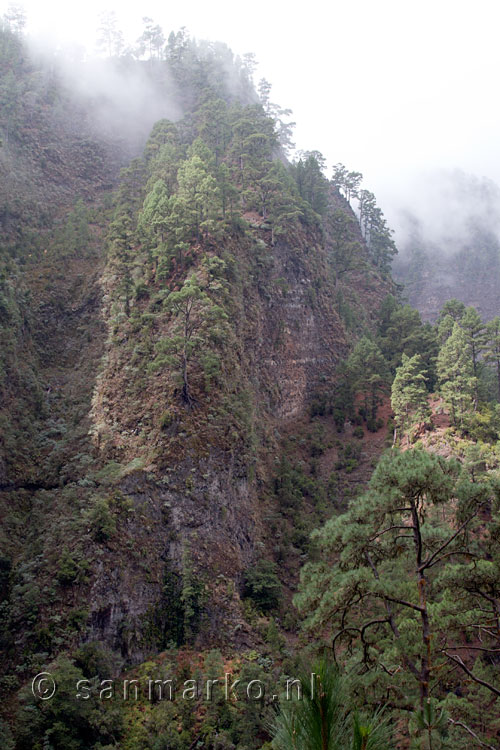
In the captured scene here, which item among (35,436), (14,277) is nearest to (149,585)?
(35,436)

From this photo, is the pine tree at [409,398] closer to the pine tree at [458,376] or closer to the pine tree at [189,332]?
the pine tree at [458,376]

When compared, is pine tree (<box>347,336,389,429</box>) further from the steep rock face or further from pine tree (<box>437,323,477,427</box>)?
pine tree (<box>437,323,477,427</box>)

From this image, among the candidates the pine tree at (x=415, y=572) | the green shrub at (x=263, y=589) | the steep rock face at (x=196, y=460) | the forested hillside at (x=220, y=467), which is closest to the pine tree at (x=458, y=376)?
the forested hillside at (x=220, y=467)

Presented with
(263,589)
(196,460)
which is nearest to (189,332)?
(196,460)

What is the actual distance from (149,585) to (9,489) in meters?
7.59

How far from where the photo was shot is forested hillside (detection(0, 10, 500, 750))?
36.2 ft

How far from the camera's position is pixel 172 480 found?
23625mm

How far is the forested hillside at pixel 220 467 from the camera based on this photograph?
435 inches

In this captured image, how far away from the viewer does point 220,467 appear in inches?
1021

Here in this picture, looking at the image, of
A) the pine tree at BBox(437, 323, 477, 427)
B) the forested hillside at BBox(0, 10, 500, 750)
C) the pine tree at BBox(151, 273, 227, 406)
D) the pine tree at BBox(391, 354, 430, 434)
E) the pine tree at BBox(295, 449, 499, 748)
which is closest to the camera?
the pine tree at BBox(295, 449, 499, 748)

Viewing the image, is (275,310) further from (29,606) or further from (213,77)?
(213,77)

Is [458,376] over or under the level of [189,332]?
under

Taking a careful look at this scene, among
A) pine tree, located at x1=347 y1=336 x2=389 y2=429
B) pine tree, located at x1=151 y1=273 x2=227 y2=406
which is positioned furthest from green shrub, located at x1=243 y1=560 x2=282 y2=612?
pine tree, located at x1=347 y1=336 x2=389 y2=429

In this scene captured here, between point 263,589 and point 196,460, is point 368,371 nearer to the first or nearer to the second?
point 196,460
